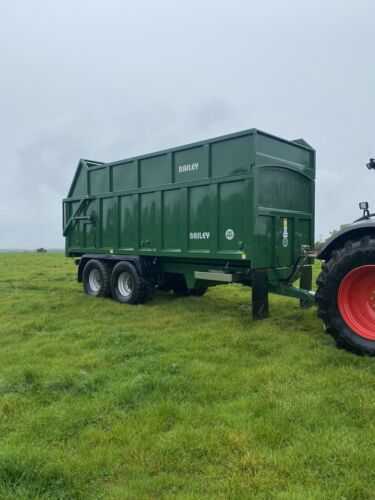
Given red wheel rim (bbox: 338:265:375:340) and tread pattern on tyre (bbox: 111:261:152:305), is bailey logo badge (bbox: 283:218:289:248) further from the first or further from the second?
tread pattern on tyre (bbox: 111:261:152:305)

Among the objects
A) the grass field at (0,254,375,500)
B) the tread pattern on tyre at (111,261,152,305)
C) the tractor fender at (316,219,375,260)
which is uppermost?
the tractor fender at (316,219,375,260)

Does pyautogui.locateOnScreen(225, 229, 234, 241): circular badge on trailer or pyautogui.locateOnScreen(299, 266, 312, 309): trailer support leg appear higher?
pyautogui.locateOnScreen(225, 229, 234, 241): circular badge on trailer

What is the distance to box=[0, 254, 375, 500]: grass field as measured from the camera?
2.69m

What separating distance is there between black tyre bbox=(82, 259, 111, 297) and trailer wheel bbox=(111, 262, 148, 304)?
312 millimetres

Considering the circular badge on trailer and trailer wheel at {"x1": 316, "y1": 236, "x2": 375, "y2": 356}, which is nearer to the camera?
trailer wheel at {"x1": 316, "y1": 236, "x2": 375, "y2": 356}

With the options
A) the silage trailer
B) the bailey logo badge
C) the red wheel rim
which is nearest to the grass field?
the red wheel rim

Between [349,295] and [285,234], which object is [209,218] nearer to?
[285,234]

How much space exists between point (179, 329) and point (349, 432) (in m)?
3.74

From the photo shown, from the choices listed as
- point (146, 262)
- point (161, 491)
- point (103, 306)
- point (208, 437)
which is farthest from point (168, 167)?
point (161, 491)

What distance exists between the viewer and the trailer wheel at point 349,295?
4898 millimetres

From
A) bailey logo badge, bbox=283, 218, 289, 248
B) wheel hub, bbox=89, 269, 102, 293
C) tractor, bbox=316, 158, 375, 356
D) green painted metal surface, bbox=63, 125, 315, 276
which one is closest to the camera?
tractor, bbox=316, 158, 375, 356

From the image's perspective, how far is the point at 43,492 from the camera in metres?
2.64

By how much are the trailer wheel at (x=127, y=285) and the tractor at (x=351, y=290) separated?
14.7 ft

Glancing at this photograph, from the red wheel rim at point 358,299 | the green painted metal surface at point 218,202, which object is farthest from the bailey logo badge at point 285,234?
the red wheel rim at point 358,299
